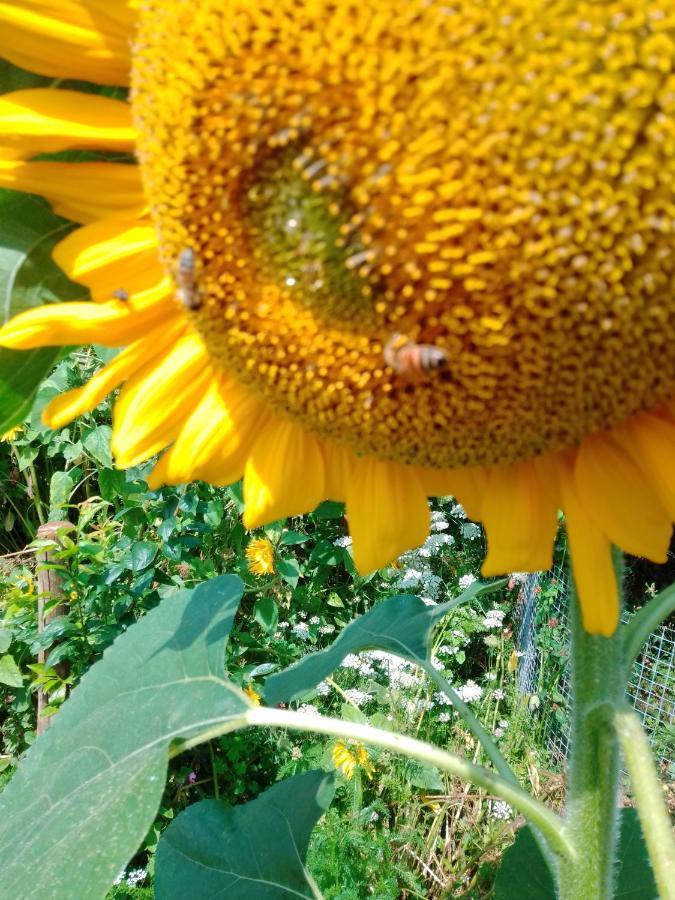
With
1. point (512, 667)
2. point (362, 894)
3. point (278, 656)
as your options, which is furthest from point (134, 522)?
point (512, 667)

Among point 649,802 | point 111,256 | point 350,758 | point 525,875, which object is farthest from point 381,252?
point 350,758

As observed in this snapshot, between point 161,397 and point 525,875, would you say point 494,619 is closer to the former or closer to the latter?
point 525,875

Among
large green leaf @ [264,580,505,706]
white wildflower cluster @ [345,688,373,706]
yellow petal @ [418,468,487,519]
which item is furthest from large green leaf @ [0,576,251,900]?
white wildflower cluster @ [345,688,373,706]

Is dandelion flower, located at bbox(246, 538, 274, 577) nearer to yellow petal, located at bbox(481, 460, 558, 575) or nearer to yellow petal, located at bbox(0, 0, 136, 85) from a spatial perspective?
yellow petal, located at bbox(481, 460, 558, 575)

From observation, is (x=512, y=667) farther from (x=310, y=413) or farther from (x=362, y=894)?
(x=310, y=413)

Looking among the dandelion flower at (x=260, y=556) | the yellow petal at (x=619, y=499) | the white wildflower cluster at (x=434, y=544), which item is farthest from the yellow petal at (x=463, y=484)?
the white wildflower cluster at (x=434, y=544)
